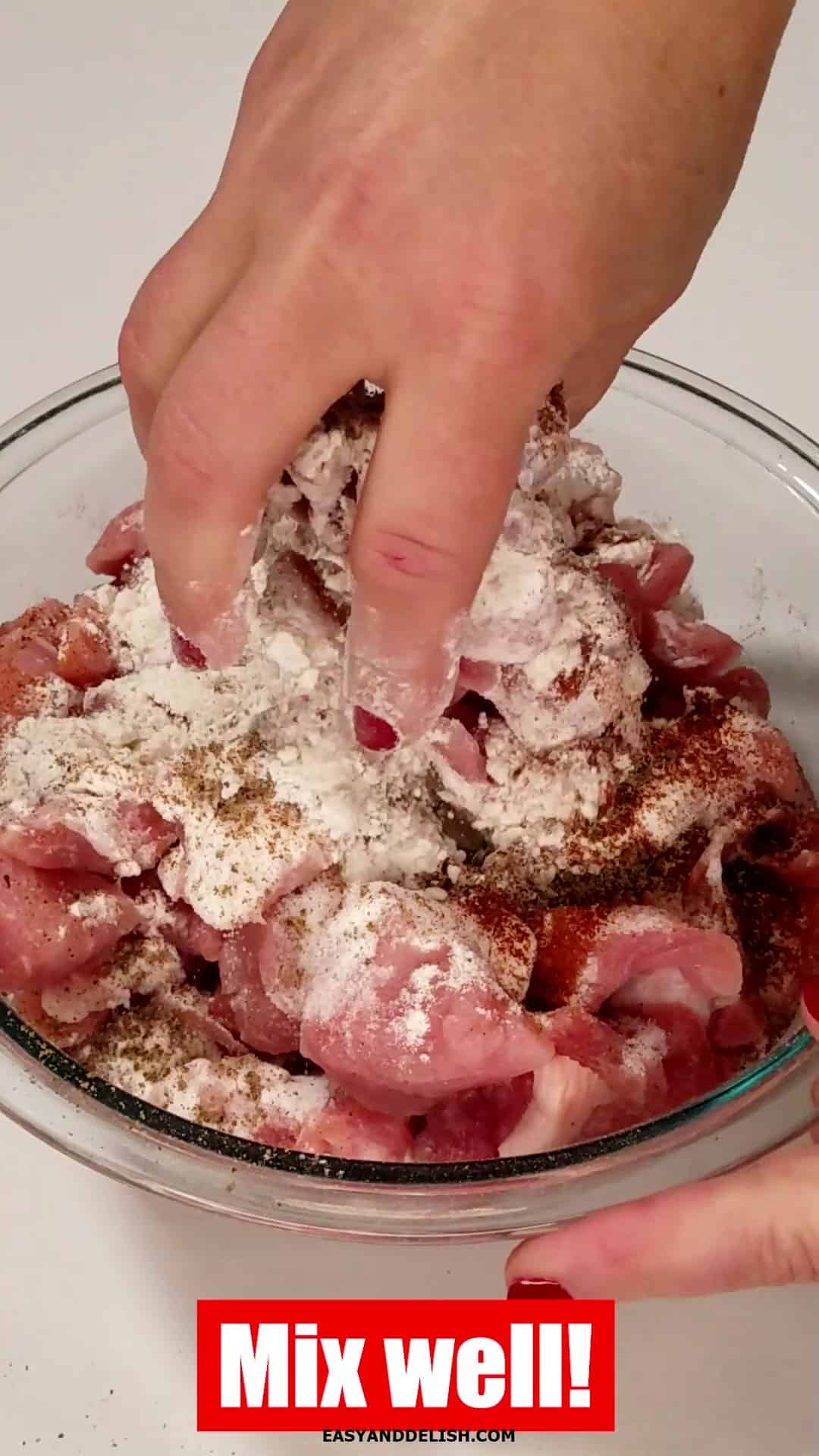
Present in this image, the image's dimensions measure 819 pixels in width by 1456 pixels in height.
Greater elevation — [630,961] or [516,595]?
[516,595]

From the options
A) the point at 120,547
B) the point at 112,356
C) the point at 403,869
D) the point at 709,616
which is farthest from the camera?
the point at 112,356

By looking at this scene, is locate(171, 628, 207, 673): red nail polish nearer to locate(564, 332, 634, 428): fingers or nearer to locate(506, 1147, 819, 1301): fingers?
locate(564, 332, 634, 428): fingers

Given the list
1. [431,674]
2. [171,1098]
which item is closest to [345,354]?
[431,674]

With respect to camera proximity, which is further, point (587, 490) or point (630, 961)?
point (587, 490)

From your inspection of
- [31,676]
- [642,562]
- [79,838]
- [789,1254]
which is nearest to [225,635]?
[79,838]

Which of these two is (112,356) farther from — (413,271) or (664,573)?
(413,271)

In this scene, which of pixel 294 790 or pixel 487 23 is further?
pixel 294 790

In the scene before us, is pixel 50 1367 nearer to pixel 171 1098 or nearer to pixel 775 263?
pixel 171 1098

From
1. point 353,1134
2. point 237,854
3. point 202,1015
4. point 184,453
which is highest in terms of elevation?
point 184,453
